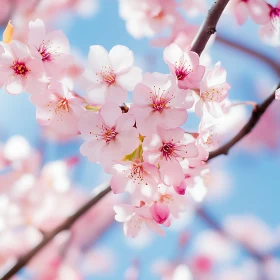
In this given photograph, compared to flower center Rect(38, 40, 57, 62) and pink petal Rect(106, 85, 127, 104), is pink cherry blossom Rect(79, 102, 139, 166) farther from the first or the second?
flower center Rect(38, 40, 57, 62)

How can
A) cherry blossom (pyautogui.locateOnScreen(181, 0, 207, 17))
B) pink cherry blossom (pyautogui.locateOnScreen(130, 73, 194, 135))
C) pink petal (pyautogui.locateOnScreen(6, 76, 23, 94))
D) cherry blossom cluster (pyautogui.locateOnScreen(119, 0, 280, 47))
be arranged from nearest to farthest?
pink cherry blossom (pyautogui.locateOnScreen(130, 73, 194, 135))
pink petal (pyautogui.locateOnScreen(6, 76, 23, 94))
cherry blossom cluster (pyautogui.locateOnScreen(119, 0, 280, 47))
cherry blossom (pyautogui.locateOnScreen(181, 0, 207, 17))

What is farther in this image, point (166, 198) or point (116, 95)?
point (166, 198)

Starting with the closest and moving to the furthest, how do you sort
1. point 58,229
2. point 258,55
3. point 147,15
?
point 58,229
point 147,15
point 258,55

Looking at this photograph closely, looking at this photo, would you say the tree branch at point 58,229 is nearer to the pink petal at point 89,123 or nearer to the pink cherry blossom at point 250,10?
the pink petal at point 89,123

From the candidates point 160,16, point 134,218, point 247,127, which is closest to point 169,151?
point 134,218

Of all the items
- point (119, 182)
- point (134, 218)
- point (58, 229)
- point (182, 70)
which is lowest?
point (58, 229)

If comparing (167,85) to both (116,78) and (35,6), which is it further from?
(35,6)

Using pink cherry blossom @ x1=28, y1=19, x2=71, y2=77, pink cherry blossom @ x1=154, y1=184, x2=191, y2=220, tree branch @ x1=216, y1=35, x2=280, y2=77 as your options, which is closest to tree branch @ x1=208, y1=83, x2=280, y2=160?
pink cherry blossom @ x1=154, y1=184, x2=191, y2=220

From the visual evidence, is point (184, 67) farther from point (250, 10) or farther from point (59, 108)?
point (250, 10)
